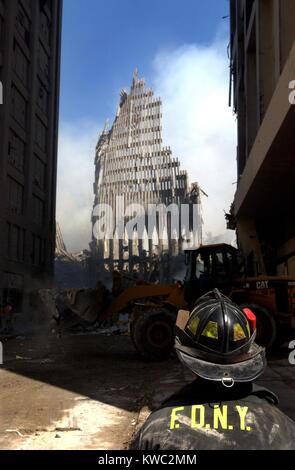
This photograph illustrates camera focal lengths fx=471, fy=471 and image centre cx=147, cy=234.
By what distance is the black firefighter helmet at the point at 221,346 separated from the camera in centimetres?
191

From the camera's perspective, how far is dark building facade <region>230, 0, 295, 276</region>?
11227mm

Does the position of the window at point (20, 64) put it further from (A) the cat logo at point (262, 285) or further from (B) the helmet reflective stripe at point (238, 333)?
(B) the helmet reflective stripe at point (238, 333)

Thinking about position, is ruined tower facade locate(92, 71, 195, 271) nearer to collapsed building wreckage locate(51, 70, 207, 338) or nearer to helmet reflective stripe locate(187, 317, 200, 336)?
collapsed building wreckage locate(51, 70, 207, 338)

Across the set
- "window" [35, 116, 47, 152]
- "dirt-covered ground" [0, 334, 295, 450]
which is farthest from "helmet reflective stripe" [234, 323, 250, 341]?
"window" [35, 116, 47, 152]

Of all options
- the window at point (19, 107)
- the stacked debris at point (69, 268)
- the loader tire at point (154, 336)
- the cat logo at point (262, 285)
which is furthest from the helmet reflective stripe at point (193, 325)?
the stacked debris at point (69, 268)

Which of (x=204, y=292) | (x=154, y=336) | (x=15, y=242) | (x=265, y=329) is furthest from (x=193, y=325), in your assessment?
(x=15, y=242)

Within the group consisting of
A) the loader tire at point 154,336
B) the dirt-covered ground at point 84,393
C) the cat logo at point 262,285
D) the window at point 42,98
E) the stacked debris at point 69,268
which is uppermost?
the window at point 42,98

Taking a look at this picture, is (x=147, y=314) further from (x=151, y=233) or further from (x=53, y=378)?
(x=151, y=233)

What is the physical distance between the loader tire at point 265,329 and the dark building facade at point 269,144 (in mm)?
3698

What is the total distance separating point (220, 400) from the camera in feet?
6.45

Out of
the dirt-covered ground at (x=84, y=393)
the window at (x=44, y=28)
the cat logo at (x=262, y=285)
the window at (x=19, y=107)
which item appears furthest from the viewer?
the window at (x=44, y=28)

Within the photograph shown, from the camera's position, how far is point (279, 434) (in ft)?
6.19

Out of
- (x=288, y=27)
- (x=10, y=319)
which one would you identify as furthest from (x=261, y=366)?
(x=10, y=319)

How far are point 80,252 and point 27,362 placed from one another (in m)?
43.3
